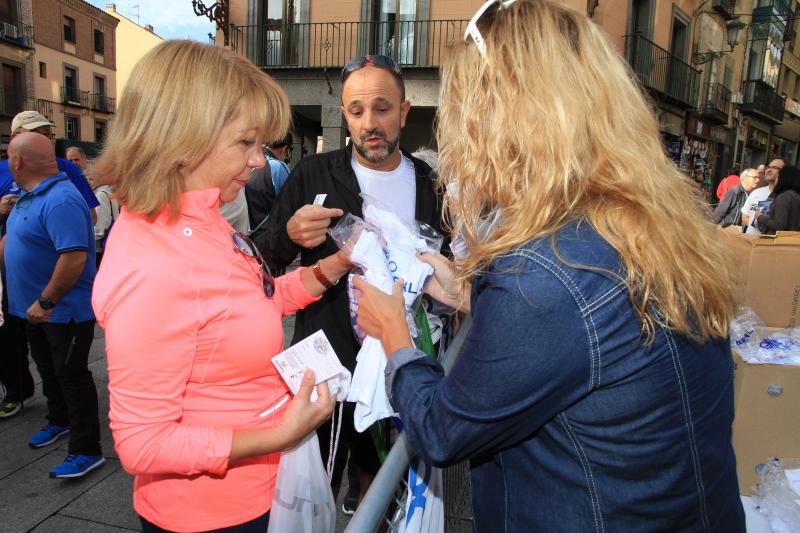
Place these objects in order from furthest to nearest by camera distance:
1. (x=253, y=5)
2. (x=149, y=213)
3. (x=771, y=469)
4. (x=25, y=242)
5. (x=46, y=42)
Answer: (x=46, y=42) → (x=253, y=5) → (x=25, y=242) → (x=771, y=469) → (x=149, y=213)

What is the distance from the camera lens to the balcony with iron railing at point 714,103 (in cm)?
1709

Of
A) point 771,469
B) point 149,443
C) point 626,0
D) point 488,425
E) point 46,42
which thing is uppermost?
point 46,42

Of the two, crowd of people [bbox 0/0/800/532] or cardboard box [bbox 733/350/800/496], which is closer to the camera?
crowd of people [bbox 0/0/800/532]

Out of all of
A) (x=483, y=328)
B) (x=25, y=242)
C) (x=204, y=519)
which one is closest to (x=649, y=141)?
(x=483, y=328)

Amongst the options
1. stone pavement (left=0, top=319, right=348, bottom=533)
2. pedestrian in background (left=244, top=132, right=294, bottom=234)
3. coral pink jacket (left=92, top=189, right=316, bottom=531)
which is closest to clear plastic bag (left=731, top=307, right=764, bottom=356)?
coral pink jacket (left=92, top=189, right=316, bottom=531)

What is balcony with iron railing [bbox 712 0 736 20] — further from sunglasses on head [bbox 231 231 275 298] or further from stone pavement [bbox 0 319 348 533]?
sunglasses on head [bbox 231 231 275 298]

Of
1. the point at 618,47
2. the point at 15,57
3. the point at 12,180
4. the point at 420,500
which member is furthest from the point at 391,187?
the point at 15,57

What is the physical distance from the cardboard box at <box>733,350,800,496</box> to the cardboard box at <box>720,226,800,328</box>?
0.38 meters

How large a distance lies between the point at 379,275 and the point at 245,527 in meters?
0.82

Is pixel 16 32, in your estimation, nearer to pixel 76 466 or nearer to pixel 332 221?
pixel 76 466

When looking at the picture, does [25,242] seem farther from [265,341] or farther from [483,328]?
[483,328]

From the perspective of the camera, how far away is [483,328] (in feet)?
3.03

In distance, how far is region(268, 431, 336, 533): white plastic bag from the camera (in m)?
1.36

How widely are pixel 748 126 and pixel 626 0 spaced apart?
11.7 metres
